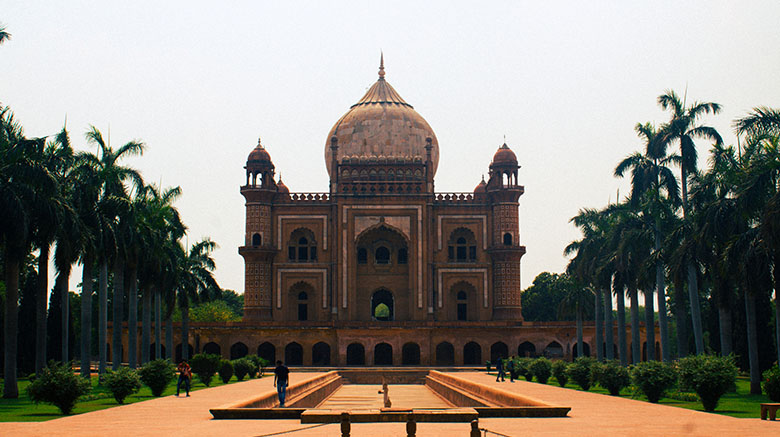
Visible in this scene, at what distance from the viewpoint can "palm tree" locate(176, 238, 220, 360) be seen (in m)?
39.6

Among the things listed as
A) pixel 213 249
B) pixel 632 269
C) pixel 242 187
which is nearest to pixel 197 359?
pixel 213 249

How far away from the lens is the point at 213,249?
138 feet

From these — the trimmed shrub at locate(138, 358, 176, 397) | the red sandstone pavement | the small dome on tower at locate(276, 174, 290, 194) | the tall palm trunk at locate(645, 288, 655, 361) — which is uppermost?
the small dome on tower at locate(276, 174, 290, 194)

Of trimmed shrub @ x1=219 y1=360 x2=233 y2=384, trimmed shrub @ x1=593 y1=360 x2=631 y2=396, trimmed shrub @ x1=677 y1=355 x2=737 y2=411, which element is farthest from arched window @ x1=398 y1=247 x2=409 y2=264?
trimmed shrub @ x1=677 y1=355 x2=737 y2=411

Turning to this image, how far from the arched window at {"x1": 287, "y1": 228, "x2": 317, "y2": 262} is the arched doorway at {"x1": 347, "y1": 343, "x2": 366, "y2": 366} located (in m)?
6.23

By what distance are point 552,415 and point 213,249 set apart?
27902 millimetres

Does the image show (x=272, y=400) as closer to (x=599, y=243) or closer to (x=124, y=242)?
(x=124, y=242)

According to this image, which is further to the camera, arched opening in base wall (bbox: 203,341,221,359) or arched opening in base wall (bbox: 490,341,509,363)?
arched opening in base wall (bbox: 490,341,509,363)

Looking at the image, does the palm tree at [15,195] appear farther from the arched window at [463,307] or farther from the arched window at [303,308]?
the arched window at [463,307]

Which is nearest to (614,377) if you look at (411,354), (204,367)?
(204,367)

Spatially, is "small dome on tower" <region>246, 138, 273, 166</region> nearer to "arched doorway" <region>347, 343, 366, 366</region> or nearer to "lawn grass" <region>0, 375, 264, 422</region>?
"arched doorway" <region>347, 343, 366, 366</region>

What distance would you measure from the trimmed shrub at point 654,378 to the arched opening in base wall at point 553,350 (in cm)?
2669

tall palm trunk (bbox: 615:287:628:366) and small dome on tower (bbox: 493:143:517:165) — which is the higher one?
small dome on tower (bbox: 493:143:517:165)

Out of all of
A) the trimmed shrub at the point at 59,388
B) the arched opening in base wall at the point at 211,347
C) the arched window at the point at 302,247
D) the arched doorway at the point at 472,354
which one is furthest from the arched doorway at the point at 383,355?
the trimmed shrub at the point at 59,388
